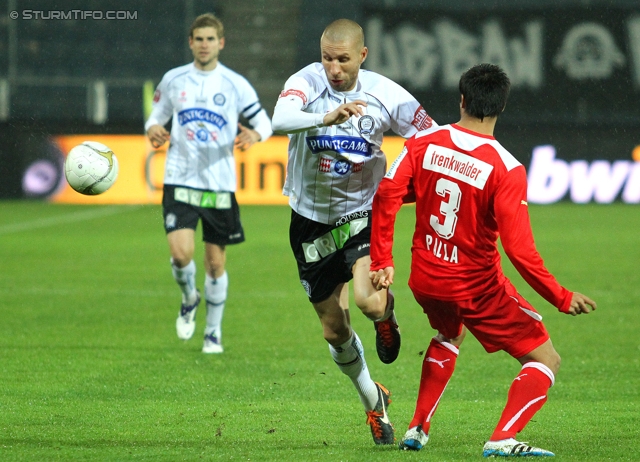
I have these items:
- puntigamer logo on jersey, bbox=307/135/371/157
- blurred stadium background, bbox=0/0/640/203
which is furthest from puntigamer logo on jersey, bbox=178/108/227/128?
blurred stadium background, bbox=0/0/640/203

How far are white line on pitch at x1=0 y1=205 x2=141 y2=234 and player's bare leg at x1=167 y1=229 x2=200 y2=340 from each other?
8078 millimetres

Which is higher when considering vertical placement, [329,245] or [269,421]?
[329,245]

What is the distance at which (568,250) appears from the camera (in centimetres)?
1298

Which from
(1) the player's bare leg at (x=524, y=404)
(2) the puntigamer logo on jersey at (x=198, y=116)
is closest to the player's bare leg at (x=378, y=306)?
(1) the player's bare leg at (x=524, y=404)

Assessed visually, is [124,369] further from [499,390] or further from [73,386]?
[499,390]

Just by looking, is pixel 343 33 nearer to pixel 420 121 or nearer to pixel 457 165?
pixel 420 121

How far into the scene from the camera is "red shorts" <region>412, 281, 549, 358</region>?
4.14 meters

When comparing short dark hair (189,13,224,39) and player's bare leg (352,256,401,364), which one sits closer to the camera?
player's bare leg (352,256,401,364)

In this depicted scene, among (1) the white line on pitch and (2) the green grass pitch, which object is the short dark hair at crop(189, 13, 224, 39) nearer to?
(2) the green grass pitch

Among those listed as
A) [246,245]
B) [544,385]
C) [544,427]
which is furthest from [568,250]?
[544,385]

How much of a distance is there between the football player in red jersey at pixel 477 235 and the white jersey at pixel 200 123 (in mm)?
3239

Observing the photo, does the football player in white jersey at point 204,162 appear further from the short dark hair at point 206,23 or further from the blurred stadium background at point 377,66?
the blurred stadium background at point 377,66

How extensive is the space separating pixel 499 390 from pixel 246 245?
793 centimetres

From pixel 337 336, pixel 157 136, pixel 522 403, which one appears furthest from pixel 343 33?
pixel 157 136
